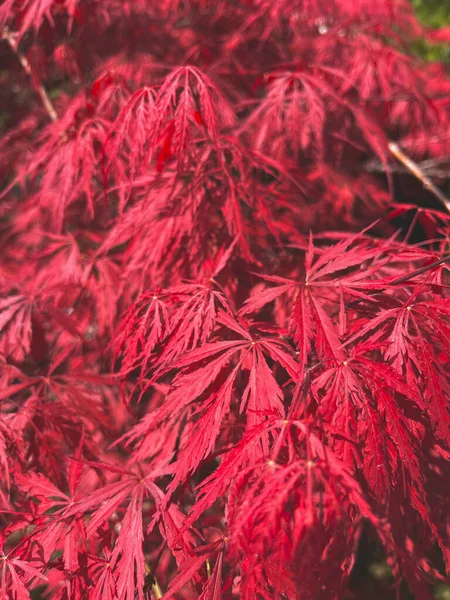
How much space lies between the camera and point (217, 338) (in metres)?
1.20

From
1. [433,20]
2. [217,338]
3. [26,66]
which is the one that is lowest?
[433,20]

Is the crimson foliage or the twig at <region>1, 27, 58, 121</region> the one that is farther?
the twig at <region>1, 27, 58, 121</region>

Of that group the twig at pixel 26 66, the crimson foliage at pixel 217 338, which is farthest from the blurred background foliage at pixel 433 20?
the twig at pixel 26 66

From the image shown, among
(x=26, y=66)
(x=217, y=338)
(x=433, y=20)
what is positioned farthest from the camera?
(x=433, y=20)

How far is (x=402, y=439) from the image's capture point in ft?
3.09

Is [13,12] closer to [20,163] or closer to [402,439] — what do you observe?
[20,163]

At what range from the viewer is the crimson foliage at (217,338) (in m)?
0.96

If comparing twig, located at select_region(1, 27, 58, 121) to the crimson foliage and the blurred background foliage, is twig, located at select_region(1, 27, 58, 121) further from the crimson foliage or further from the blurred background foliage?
the blurred background foliage

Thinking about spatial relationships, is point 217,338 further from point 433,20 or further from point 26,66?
point 433,20

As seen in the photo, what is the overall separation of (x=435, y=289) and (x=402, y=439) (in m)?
0.37

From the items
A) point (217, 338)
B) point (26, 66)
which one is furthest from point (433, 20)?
point (217, 338)

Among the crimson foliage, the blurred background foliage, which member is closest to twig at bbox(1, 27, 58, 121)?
the crimson foliage

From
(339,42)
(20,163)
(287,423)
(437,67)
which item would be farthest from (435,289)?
(437,67)

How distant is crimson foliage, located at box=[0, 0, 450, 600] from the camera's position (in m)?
0.96
